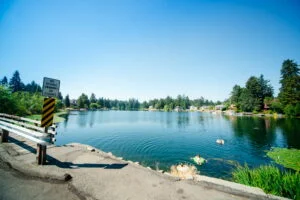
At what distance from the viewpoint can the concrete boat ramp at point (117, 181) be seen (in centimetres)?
398

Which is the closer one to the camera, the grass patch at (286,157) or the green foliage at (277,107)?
the grass patch at (286,157)

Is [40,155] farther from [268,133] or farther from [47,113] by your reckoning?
[268,133]

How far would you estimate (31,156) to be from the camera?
627 cm

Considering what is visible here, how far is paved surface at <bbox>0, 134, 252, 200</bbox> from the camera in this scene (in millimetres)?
3934

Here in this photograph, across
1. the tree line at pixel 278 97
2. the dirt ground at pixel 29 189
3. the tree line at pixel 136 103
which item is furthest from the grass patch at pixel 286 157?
the tree line at pixel 136 103

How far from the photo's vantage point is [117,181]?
4.61 m

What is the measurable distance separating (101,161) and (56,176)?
1786mm

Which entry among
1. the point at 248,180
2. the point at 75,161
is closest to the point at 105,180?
the point at 75,161

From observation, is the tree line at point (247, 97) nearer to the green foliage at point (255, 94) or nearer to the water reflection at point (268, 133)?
the green foliage at point (255, 94)

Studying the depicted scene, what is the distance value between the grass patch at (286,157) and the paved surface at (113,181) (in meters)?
14.1

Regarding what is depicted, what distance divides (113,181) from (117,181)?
13 cm

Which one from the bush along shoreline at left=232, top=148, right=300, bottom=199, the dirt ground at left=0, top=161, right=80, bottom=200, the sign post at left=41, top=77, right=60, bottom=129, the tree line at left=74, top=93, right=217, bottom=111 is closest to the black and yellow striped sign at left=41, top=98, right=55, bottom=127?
the sign post at left=41, top=77, right=60, bottom=129

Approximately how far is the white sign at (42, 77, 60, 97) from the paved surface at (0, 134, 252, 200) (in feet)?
9.26

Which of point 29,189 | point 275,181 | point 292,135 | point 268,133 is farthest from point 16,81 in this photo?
point 292,135
